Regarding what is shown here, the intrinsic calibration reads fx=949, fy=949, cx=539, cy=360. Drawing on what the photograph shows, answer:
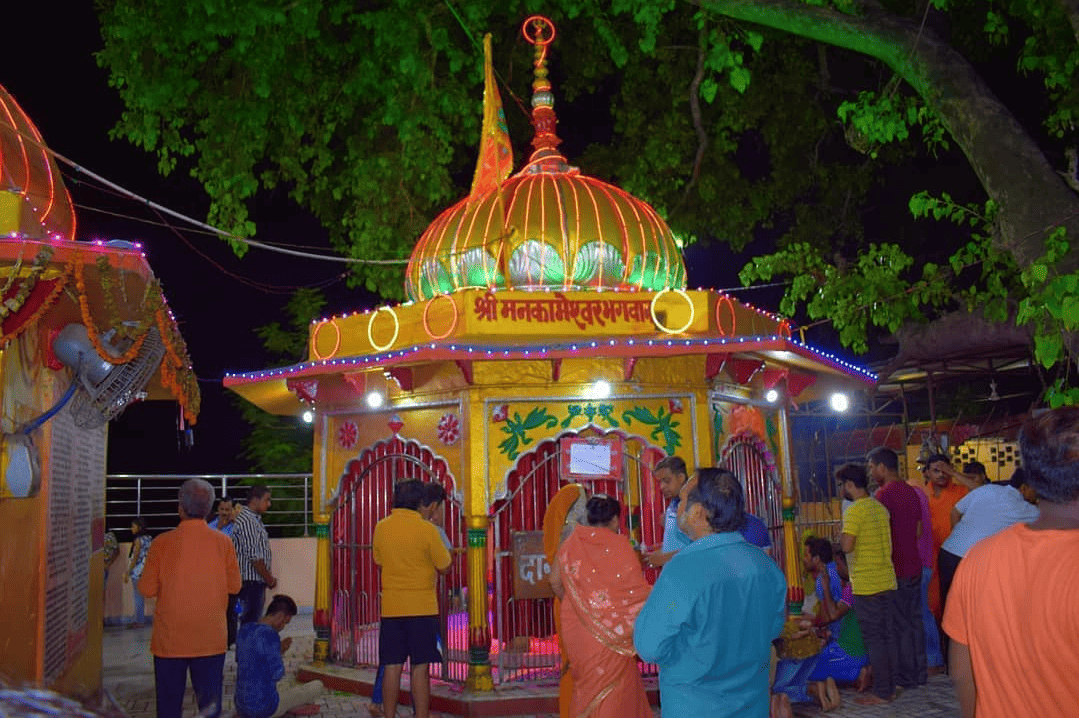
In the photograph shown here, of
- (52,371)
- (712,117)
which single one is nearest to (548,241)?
(52,371)

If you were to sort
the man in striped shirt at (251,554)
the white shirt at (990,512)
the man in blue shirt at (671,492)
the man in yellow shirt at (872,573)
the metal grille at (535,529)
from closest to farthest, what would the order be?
the man in blue shirt at (671,492), the white shirt at (990,512), the man in yellow shirt at (872,573), the man in striped shirt at (251,554), the metal grille at (535,529)

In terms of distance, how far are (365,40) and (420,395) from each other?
5.27m

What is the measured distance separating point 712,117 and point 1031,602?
14.4 metres

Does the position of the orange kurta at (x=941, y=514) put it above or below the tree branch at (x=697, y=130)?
below

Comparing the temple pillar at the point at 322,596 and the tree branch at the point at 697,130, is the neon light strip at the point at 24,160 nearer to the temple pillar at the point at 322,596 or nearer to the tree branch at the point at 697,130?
the temple pillar at the point at 322,596

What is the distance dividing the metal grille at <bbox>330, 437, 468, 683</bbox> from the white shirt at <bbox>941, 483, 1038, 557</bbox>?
4355 millimetres

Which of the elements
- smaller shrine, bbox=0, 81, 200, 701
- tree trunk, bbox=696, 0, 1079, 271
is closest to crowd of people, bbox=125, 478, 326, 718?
smaller shrine, bbox=0, 81, 200, 701

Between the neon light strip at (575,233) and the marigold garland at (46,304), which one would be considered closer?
the marigold garland at (46,304)

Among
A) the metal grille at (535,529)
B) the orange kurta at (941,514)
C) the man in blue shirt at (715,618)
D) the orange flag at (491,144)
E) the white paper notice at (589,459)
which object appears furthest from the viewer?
the orange flag at (491,144)

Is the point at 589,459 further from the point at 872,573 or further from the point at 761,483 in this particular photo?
the point at 872,573

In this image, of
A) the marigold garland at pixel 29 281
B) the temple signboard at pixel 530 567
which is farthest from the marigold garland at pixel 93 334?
the temple signboard at pixel 530 567

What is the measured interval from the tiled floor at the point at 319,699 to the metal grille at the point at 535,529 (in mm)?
979

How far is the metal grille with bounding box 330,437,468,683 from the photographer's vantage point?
9508 millimetres

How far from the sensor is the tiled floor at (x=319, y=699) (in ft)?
24.9
